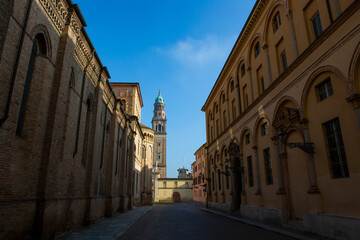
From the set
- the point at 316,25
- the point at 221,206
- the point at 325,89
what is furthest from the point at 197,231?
the point at 221,206

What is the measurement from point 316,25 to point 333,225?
26.5 feet

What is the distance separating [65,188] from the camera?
1024cm

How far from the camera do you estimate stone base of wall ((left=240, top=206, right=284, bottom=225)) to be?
12988 millimetres

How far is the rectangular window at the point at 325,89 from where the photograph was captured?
9.64 m

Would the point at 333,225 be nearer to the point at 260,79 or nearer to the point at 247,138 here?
the point at 260,79

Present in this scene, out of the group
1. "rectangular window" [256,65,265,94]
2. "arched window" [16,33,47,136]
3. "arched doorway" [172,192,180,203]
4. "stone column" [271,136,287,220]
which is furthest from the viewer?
"arched doorway" [172,192,180,203]

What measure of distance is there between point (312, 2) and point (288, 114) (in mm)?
5018

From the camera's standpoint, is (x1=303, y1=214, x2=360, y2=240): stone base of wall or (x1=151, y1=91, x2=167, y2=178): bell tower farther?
(x1=151, y1=91, x2=167, y2=178): bell tower

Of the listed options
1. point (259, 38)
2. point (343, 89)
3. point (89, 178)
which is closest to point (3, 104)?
point (89, 178)

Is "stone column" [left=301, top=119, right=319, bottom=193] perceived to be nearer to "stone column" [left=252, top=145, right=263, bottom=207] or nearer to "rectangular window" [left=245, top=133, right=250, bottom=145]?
"stone column" [left=252, top=145, right=263, bottom=207]

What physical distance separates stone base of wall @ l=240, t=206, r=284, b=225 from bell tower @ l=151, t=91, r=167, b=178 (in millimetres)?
59515

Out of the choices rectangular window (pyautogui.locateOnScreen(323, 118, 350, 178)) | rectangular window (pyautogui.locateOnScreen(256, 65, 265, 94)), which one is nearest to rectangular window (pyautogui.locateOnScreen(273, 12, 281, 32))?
rectangular window (pyautogui.locateOnScreen(256, 65, 265, 94))

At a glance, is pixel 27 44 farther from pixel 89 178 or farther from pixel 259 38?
pixel 259 38

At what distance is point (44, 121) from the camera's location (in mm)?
8742
